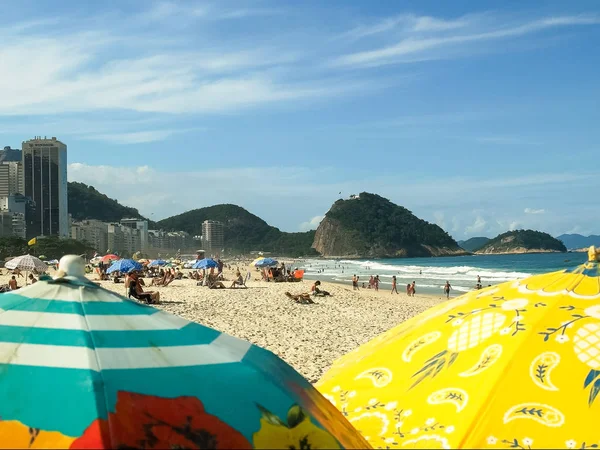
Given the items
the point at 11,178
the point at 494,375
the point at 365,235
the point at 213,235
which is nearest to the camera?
the point at 494,375

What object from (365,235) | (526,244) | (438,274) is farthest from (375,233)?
(438,274)

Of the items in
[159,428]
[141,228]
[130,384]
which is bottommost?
[159,428]

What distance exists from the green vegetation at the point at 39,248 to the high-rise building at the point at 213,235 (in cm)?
8998

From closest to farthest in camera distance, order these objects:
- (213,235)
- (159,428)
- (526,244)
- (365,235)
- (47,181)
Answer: (159,428) < (47,181) < (365,235) < (526,244) < (213,235)

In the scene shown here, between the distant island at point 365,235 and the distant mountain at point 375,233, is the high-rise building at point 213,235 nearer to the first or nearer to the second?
the distant island at point 365,235

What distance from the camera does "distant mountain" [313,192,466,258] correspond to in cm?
15112

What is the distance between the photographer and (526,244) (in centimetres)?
15988

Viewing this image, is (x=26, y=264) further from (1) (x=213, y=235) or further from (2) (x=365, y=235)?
(1) (x=213, y=235)

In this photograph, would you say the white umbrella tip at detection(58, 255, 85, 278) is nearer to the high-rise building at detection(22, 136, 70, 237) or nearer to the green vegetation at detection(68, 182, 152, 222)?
the high-rise building at detection(22, 136, 70, 237)

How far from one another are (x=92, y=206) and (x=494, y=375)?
16001 cm

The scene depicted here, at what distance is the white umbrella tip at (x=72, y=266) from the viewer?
7.82ft

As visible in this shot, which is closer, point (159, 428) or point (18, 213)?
point (159, 428)

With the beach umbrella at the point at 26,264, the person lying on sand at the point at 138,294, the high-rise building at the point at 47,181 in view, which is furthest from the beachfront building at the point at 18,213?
the person lying on sand at the point at 138,294

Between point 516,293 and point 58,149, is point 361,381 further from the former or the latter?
point 58,149
